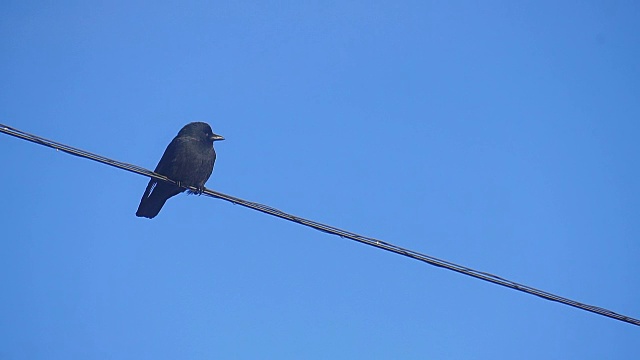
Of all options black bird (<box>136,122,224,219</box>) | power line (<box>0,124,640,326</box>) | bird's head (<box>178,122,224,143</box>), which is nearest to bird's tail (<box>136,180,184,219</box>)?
black bird (<box>136,122,224,219</box>)

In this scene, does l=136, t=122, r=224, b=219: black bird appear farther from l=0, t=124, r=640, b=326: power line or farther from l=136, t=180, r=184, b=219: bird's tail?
l=0, t=124, r=640, b=326: power line

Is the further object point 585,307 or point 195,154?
point 195,154

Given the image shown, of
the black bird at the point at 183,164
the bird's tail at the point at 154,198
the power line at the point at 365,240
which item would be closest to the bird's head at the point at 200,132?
the black bird at the point at 183,164

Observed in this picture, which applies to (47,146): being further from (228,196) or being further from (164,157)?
(164,157)

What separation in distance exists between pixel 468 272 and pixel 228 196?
218 centimetres

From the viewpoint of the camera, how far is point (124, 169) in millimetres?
6059

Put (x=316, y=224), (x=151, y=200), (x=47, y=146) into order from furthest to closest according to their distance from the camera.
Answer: (x=151, y=200) < (x=316, y=224) < (x=47, y=146)

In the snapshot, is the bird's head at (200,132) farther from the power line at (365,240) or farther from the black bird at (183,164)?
the power line at (365,240)

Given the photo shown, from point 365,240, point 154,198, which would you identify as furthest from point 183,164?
point 365,240

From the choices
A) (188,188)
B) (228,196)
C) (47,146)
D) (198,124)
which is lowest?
(47,146)

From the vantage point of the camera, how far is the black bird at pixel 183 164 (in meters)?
10.0

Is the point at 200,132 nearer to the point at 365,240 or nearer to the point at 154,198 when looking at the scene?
the point at 154,198

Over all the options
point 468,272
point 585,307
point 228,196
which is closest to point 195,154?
point 228,196

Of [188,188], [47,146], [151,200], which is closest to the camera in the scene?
[47,146]
